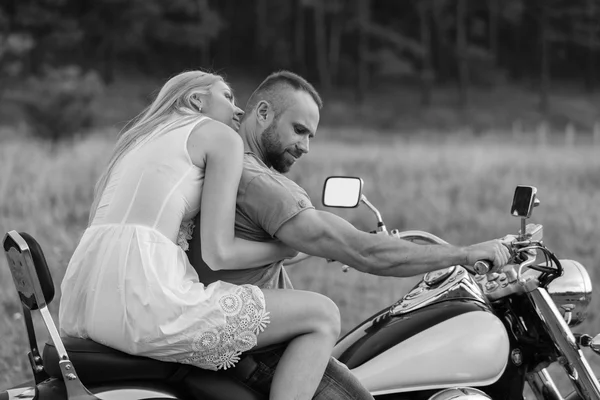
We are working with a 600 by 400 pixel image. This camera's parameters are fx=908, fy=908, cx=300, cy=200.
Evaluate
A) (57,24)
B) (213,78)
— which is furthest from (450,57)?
(213,78)

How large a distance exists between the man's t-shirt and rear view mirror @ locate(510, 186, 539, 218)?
2.45 feet

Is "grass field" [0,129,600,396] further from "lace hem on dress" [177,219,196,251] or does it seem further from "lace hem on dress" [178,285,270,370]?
"lace hem on dress" [178,285,270,370]

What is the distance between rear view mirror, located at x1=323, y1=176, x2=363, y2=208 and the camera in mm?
2912

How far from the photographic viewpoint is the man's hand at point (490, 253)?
2775 millimetres

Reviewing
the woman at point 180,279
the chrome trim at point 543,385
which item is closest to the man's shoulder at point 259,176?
the woman at point 180,279

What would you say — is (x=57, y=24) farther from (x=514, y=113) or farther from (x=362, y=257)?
(x=362, y=257)

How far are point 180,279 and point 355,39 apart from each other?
111ft

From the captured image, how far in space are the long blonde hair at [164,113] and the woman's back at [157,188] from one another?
0.27ft

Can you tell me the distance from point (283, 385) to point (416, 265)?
56cm

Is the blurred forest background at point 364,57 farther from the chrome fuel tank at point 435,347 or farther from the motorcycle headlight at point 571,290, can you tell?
the chrome fuel tank at point 435,347

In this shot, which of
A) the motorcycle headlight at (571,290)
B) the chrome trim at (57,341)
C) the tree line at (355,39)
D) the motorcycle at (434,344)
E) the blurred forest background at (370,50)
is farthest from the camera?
the tree line at (355,39)

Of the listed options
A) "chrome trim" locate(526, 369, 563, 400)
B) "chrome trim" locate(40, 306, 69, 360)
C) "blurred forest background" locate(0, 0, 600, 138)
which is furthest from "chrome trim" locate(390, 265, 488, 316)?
"blurred forest background" locate(0, 0, 600, 138)

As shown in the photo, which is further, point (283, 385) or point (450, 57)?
point (450, 57)

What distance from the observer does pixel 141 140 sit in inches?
108
